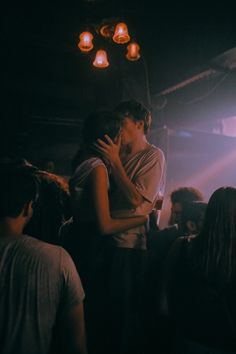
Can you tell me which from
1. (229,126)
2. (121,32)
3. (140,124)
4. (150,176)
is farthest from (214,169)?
(150,176)

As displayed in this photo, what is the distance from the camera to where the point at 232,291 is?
7.32 feet

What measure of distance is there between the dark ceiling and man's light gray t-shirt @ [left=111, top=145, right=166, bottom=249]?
3.20m

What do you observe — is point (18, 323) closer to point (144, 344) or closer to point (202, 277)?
point (202, 277)

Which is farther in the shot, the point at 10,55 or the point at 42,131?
the point at 42,131

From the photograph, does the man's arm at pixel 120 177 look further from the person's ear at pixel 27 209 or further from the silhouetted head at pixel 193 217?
the silhouetted head at pixel 193 217

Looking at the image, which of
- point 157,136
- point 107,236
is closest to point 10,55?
point 157,136

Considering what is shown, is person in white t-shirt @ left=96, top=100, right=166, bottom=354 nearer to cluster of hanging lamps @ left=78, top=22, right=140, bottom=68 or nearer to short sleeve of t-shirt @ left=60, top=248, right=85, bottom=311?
short sleeve of t-shirt @ left=60, top=248, right=85, bottom=311

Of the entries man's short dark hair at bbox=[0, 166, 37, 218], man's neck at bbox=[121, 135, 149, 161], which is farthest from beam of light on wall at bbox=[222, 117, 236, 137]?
man's short dark hair at bbox=[0, 166, 37, 218]

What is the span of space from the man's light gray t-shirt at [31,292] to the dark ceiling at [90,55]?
455 cm

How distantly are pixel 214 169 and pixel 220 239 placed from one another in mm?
8844

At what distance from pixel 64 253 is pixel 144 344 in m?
1.40

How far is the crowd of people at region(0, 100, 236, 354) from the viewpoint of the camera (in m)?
1.89

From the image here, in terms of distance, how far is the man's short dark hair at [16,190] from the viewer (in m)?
1.93

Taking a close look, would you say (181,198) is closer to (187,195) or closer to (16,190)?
(187,195)
